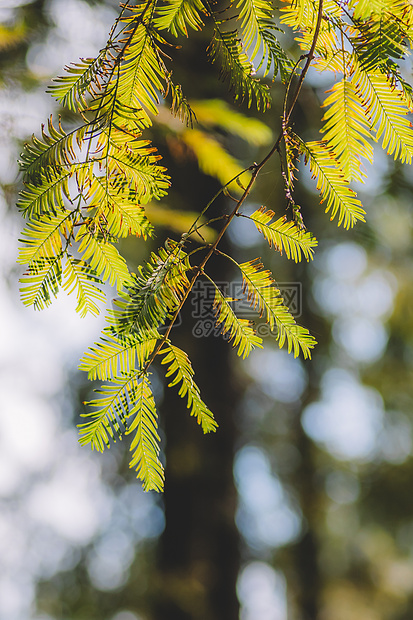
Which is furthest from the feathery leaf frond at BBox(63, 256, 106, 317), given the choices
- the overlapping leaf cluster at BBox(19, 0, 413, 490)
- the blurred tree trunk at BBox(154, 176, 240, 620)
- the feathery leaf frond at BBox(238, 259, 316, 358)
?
the blurred tree trunk at BBox(154, 176, 240, 620)

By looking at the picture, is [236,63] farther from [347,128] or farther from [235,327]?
[235,327]

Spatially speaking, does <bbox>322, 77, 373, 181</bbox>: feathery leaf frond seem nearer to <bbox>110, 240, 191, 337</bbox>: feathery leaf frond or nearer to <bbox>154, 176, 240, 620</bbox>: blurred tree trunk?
<bbox>110, 240, 191, 337</bbox>: feathery leaf frond

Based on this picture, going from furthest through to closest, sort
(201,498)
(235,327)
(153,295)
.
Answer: (201,498) < (235,327) < (153,295)

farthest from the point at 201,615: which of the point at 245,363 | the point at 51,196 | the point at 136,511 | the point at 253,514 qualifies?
the point at 253,514

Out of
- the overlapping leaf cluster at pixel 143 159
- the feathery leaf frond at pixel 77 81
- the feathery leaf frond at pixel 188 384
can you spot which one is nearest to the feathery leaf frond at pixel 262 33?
the overlapping leaf cluster at pixel 143 159

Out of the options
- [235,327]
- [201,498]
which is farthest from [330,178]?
[201,498]

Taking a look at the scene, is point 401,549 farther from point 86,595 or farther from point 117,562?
point 86,595

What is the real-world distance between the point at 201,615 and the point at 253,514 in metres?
2.75

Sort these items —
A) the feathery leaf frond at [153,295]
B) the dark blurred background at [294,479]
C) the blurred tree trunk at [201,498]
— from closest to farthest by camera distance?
the feathery leaf frond at [153,295]
the blurred tree trunk at [201,498]
the dark blurred background at [294,479]

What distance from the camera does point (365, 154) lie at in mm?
406

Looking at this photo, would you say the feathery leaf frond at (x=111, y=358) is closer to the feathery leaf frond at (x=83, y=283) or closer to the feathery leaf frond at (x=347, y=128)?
the feathery leaf frond at (x=83, y=283)

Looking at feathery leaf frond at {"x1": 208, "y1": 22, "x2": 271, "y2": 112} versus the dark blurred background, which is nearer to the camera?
feathery leaf frond at {"x1": 208, "y1": 22, "x2": 271, "y2": 112}

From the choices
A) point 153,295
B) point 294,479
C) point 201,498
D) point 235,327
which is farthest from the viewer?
point 294,479

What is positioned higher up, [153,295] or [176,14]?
[176,14]
